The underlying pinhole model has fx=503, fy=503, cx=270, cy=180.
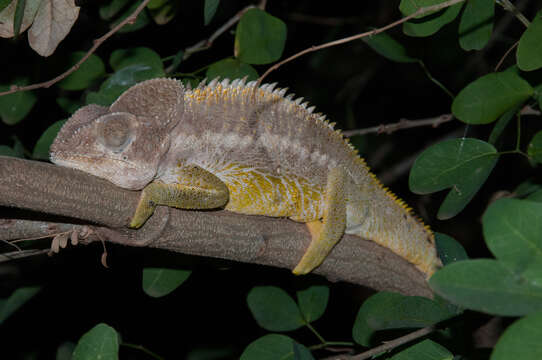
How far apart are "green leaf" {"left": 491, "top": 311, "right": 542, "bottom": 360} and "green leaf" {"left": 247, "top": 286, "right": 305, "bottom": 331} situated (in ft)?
5.28

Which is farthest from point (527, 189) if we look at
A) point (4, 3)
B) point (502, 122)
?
point (4, 3)

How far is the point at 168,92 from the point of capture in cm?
193

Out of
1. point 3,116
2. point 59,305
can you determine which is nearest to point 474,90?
point 3,116

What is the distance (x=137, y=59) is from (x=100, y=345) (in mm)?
1451

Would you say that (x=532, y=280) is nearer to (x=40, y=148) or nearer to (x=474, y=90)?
(x=474, y=90)

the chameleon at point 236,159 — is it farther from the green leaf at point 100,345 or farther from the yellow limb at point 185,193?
the green leaf at point 100,345

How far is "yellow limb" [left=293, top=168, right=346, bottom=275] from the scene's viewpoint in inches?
84.3

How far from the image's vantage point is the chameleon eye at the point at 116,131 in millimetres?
1758

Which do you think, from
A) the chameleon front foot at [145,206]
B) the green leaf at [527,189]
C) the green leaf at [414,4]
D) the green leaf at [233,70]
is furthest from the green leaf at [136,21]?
the green leaf at [527,189]

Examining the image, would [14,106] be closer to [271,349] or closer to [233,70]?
[233,70]

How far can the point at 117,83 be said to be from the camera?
2322 millimetres

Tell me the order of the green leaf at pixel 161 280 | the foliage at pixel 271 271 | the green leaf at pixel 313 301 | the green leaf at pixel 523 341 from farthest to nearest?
the green leaf at pixel 313 301
the green leaf at pixel 161 280
the foliage at pixel 271 271
the green leaf at pixel 523 341

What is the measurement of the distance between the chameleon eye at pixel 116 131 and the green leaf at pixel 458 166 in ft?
3.64

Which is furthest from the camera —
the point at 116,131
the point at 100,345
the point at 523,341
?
the point at 116,131
